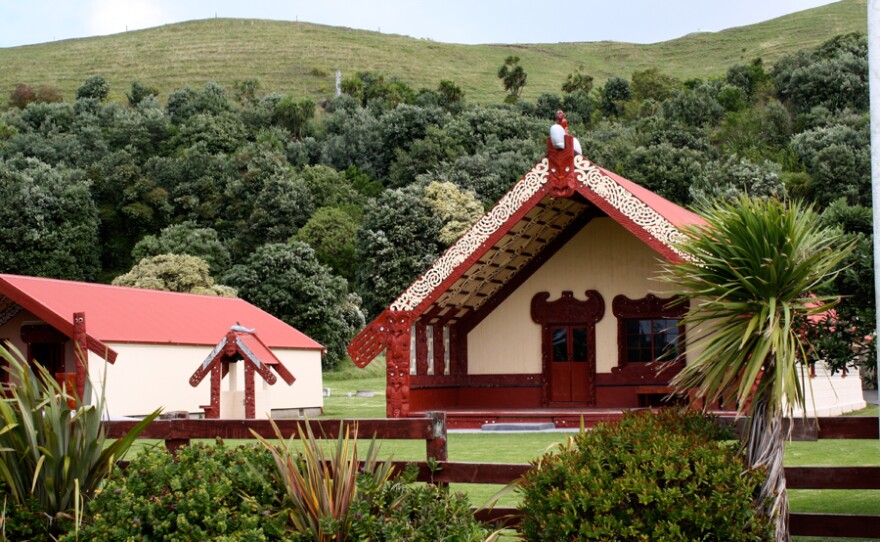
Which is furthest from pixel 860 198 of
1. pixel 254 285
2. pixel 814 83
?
pixel 254 285

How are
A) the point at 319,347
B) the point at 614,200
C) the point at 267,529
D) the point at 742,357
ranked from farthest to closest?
the point at 319,347, the point at 614,200, the point at 742,357, the point at 267,529

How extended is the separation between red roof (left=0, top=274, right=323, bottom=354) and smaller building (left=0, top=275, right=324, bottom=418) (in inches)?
1.4

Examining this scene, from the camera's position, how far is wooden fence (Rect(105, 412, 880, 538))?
26.7ft

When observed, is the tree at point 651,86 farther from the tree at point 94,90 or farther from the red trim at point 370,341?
the red trim at point 370,341

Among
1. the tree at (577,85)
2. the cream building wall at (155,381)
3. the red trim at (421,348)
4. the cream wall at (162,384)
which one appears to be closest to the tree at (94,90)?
the tree at (577,85)

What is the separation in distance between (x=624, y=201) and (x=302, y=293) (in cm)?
3220

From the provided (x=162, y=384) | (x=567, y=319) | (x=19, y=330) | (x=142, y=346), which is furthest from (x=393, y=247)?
(x=567, y=319)

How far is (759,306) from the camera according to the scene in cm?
826

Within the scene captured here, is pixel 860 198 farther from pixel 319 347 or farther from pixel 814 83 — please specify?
pixel 319 347

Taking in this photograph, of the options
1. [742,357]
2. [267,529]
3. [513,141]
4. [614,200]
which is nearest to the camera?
[267,529]

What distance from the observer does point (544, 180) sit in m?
20.7

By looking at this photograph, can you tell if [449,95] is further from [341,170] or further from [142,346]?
A: [142,346]

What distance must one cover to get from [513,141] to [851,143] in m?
24.3

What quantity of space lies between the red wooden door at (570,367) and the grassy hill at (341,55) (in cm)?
9693
